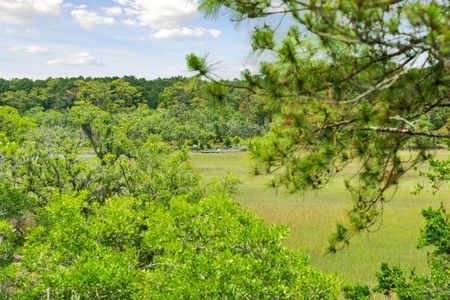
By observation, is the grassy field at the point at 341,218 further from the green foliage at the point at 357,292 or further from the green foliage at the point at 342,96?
the green foliage at the point at 342,96

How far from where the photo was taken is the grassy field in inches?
582

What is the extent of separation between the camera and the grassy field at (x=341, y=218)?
1477 centimetres

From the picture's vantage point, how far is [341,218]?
1948cm

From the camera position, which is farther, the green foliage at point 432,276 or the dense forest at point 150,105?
the dense forest at point 150,105

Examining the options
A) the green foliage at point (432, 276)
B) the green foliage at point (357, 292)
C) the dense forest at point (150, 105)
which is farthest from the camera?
the dense forest at point (150, 105)

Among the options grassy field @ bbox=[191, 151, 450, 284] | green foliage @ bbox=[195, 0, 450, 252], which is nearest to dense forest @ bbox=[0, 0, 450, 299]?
green foliage @ bbox=[195, 0, 450, 252]

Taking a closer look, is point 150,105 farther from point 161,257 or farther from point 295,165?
point 295,165

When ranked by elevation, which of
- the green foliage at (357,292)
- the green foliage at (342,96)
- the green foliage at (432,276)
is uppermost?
the green foliage at (342,96)

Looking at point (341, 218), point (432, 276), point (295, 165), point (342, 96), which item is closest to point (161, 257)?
point (295, 165)

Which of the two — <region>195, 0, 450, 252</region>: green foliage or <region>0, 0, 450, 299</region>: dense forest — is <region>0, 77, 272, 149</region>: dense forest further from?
<region>195, 0, 450, 252</region>: green foliage

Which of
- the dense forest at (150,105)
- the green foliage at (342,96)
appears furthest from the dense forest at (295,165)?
the dense forest at (150,105)

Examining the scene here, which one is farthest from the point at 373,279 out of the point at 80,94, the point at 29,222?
the point at 80,94

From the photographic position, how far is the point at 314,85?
449 centimetres

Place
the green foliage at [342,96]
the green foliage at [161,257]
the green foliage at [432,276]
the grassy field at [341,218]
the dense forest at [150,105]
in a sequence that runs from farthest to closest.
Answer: the dense forest at [150,105] < the grassy field at [341,218] < the green foliage at [432,276] < the green foliage at [161,257] < the green foliage at [342,96]
